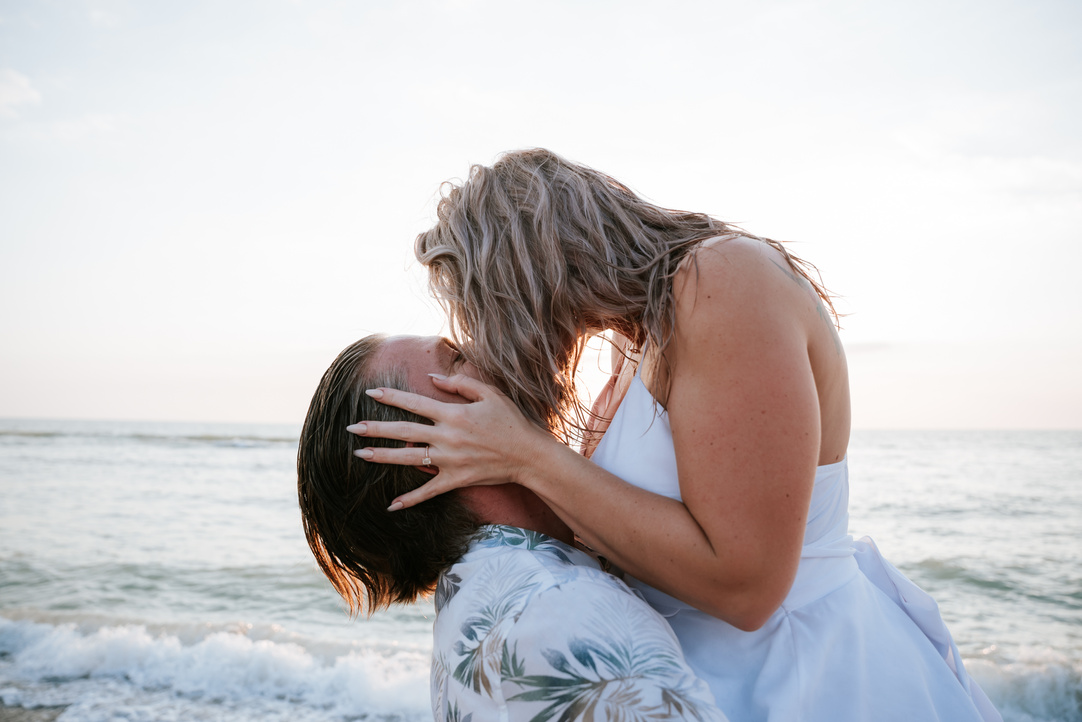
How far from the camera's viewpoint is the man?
4.44 feet

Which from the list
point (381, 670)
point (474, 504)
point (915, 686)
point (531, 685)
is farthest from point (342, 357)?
point (381, 670)

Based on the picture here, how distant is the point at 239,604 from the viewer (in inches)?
324

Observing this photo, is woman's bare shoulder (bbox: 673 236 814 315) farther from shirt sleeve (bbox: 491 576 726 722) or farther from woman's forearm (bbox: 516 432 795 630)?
shirt sleeve (bbox: 491 576 726 722)

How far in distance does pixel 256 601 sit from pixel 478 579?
7.84 meters

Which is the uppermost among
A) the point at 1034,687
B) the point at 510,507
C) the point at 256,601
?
the point at 510,507

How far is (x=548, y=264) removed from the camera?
75.8 inches

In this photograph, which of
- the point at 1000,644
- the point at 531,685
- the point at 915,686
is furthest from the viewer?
the point at 1000,644

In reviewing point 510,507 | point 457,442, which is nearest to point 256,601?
point 510,507

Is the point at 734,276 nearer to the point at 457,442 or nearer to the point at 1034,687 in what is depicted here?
the point at 457,442

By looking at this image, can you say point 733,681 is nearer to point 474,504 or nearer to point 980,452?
point 474,504

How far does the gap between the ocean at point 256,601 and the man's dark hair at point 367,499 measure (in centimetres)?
395

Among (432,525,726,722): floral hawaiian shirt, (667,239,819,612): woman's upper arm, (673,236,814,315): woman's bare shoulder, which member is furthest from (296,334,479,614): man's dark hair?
(673,236,814,315): woman's bare shoulder

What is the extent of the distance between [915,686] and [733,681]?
0.46 meters

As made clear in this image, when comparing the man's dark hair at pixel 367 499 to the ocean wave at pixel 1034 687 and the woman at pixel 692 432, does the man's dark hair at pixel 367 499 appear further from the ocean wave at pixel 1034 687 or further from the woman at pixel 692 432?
the ocean wave at pixel 1034 687
